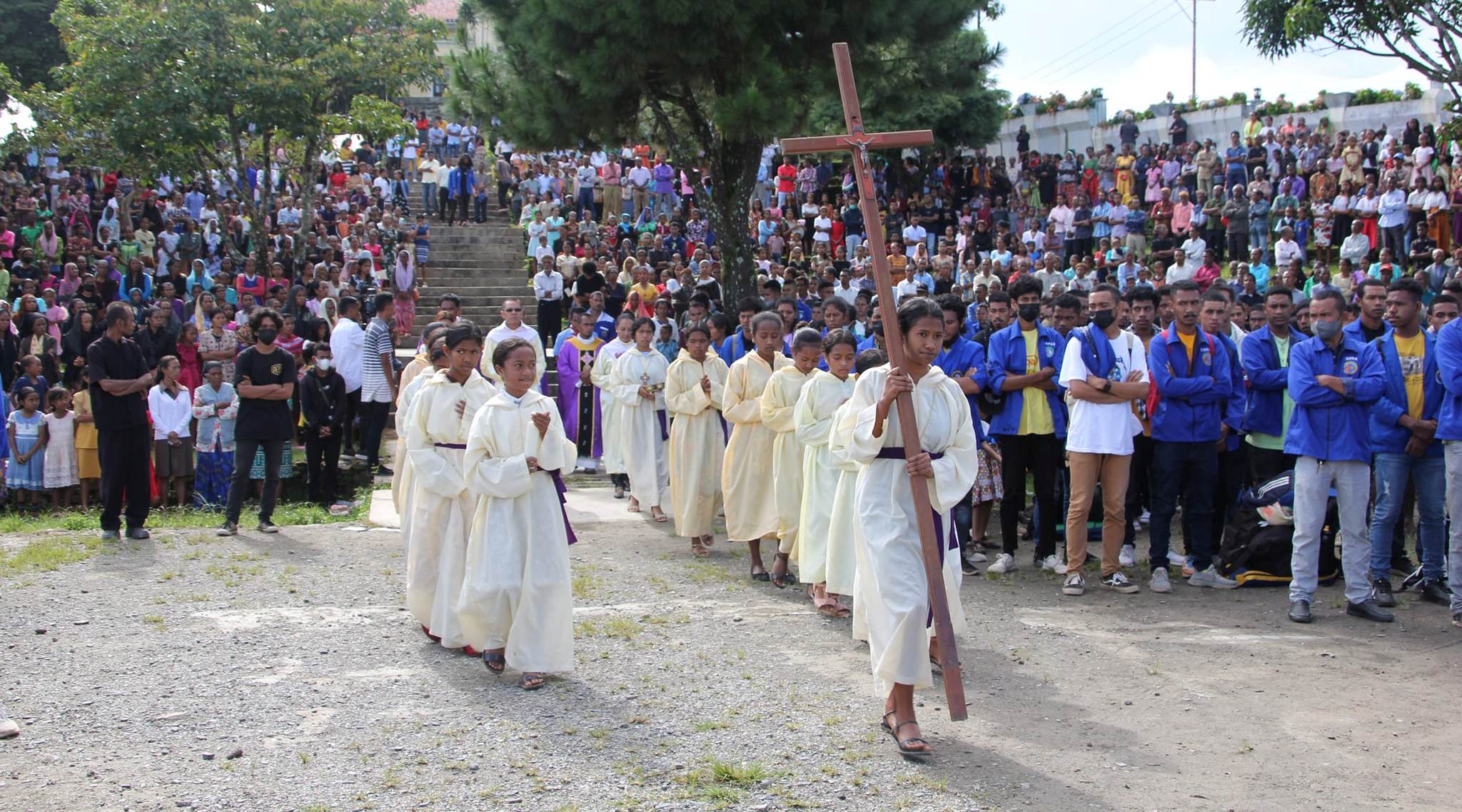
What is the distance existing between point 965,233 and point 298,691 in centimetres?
1908

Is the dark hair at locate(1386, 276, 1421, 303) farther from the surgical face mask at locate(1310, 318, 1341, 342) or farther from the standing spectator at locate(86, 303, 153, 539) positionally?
the standing spectator at locate(86, 303, 153, 539)

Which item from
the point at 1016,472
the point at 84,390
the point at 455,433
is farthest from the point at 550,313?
the point at 455,433

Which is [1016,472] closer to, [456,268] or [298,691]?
[298,691]

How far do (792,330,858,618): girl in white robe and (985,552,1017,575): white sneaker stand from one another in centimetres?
158

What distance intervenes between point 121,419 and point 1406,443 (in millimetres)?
8930

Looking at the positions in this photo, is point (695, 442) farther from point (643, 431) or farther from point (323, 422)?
point (323, 422)

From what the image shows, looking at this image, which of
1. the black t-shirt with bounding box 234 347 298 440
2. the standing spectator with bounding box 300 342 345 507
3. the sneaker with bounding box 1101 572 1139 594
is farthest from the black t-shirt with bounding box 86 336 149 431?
the sneaker with bounding box 1101 572 1139 594

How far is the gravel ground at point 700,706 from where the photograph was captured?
5090 mm

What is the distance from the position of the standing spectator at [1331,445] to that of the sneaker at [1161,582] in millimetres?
848

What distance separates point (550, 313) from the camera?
19.6 metres

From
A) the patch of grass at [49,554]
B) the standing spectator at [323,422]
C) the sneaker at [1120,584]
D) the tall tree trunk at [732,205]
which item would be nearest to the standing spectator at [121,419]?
the patch of grass at [49,554]

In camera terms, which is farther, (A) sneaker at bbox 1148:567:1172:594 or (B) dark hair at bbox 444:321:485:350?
(A) sneaker at bbox 1148:567:1172:594

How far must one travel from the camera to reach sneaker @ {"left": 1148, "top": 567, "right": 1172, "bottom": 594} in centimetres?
863

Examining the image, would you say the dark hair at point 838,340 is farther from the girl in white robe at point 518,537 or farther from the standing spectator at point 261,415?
the standing spectator at point 261,415
